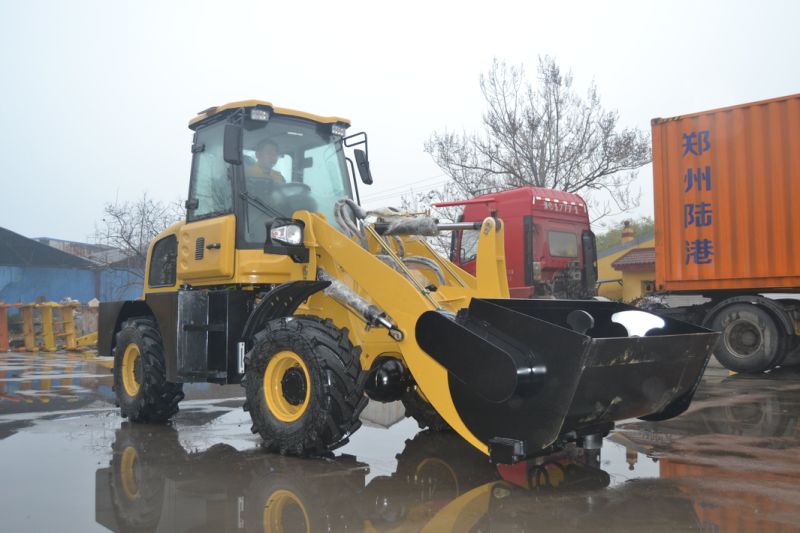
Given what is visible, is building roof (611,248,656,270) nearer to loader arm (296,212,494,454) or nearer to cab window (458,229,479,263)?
cab window (458,229,479,263)

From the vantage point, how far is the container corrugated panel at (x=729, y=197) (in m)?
11.7

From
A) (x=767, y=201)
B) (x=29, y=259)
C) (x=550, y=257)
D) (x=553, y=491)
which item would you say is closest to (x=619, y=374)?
(x=553, y=491)

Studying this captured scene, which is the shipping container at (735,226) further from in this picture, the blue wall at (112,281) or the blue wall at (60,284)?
the blue wall at (112,281)

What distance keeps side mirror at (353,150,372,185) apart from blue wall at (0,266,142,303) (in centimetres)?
2489

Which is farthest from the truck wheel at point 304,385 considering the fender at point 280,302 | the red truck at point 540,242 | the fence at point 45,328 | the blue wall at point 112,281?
the blue wall at point 112,281

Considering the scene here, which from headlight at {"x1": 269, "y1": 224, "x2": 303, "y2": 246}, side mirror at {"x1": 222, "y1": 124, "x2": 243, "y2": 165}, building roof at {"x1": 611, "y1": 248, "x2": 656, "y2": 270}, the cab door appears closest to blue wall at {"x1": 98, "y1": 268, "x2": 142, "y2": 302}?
building roof at {"x1": 611, "y1": 248, "x2": 656, "y2": 270}

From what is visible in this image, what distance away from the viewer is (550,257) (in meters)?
14.4

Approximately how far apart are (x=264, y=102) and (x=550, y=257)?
342 inches

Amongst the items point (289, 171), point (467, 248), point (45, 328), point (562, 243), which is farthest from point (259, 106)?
point (45, 328)

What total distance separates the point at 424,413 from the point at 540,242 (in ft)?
26.0

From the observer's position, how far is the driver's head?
22.7 feet

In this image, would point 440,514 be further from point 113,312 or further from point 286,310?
point 113,312

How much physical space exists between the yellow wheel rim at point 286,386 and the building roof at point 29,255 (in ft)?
101

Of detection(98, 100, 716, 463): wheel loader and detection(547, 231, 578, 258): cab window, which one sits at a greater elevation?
detection(547, 231, 578, 258): cab window
